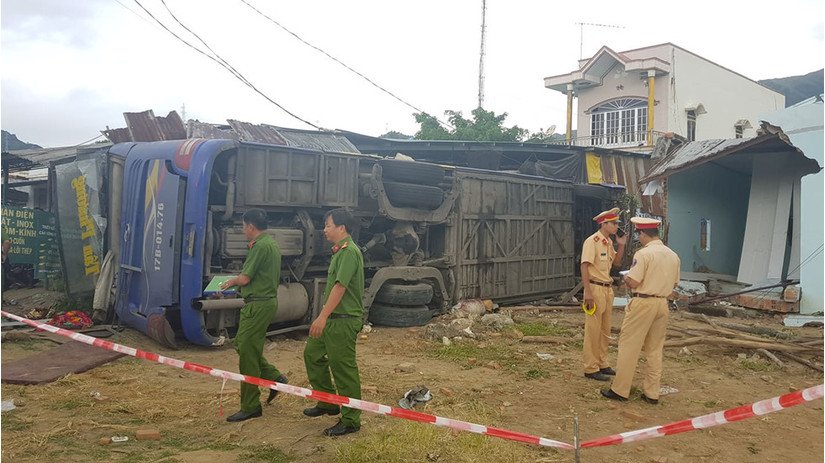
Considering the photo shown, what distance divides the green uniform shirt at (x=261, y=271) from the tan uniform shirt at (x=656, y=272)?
316 cm

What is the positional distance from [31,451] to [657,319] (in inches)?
197

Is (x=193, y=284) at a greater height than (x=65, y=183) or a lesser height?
lesser

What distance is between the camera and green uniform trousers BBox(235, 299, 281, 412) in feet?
15.3

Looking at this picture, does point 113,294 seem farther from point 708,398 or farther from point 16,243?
point 708,398

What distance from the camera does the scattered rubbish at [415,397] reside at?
5.10 metres

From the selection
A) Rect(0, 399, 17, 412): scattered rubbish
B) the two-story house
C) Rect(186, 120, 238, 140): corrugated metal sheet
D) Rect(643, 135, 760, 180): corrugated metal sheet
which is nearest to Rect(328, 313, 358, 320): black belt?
Rect(0, 399, 17, 412): scattered rubbish

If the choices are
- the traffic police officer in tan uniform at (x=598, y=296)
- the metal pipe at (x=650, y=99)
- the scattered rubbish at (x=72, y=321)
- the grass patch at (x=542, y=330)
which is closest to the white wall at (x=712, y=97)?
the metal pipe at (x=650, y=99)

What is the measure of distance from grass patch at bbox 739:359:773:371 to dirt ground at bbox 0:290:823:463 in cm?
1

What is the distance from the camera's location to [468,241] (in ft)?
33.8

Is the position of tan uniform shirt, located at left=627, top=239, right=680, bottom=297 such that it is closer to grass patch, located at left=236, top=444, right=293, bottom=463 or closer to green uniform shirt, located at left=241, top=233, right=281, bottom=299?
green uniform shirt, located at left=241, top=233, right=281, bottom=299

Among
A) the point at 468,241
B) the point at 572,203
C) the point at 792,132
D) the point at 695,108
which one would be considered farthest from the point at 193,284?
the point at 695,108

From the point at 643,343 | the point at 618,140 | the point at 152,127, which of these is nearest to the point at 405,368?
the point at 643,343

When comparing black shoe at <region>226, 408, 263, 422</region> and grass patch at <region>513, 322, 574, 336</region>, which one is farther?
grass patch at <region>513, 322, 574, 336</region>

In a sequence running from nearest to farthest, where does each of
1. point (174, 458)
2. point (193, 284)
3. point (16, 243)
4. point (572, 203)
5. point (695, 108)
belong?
point (174, 458), point (193, 284), point (16, 243), point (572, 203), point (695, 108)
